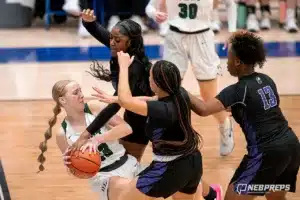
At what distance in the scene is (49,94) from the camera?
320 inches

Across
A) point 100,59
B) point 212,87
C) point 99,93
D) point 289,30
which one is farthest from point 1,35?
point 99,93

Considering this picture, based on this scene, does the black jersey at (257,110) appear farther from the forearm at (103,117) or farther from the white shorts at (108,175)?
the white shorts at (108,175)

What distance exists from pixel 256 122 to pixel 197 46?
6.28ft

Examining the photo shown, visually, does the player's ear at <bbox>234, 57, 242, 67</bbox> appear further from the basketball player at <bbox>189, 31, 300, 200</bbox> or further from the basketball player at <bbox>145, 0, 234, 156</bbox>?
the basketball player at <bbox>145, 0, 234, 156</bbox>

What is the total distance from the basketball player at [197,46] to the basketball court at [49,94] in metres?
0.54

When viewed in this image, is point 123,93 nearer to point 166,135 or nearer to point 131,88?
point 166,135

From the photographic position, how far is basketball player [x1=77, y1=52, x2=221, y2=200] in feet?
13.0

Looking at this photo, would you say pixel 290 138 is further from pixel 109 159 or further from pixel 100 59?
pixel 100 59

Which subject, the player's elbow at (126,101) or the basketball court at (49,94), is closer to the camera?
the player's elbow at (126,101)

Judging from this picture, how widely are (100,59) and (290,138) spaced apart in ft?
18.9

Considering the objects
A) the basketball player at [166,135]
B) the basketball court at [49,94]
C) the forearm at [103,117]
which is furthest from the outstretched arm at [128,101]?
the basketball court at [49,94]

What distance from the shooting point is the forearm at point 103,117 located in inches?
166

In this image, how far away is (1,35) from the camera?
11633 millimetres

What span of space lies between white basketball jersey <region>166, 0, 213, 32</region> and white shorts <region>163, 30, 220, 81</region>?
0.07 m
